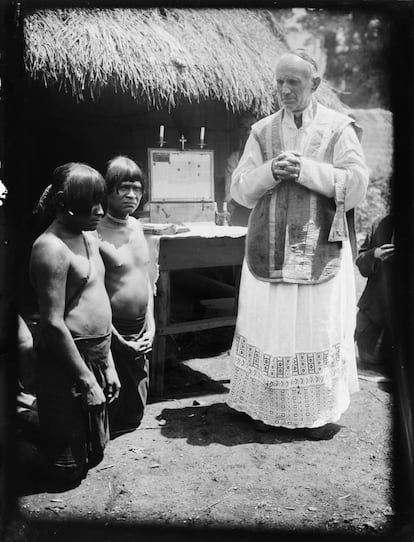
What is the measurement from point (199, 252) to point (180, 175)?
0.50m

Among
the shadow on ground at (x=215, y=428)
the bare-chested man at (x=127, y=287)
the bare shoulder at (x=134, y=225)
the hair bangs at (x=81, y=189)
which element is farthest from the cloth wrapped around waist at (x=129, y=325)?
the hair bangs at (x=81, y=189)

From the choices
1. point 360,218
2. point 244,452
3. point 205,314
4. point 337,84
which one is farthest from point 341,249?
point 360,218

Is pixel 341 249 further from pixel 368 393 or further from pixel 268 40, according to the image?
pixel 268 40

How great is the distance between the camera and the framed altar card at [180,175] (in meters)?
3.54

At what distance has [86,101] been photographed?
491 cm

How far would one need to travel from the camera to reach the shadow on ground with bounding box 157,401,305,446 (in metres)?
3.20

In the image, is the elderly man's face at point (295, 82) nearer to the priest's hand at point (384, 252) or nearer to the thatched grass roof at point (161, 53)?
the thatched grass roof at point (161, 53)

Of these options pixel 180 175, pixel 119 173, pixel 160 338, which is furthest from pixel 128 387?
pixel 180 175

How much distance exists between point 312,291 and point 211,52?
87.3 inches

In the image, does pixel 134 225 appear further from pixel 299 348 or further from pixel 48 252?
pixel 299 348

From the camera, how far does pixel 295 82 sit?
9.96 ft

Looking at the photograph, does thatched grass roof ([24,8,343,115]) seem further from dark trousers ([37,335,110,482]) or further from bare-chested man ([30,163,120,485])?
dark trousers ([37,335,110,482])

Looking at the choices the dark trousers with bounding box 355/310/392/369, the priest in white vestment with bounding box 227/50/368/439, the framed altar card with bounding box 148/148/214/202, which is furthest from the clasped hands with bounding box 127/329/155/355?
the dark trousers with bounding box 355/310/392/369

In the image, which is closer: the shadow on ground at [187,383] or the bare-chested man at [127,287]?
the bare-chested man at [127,287]
